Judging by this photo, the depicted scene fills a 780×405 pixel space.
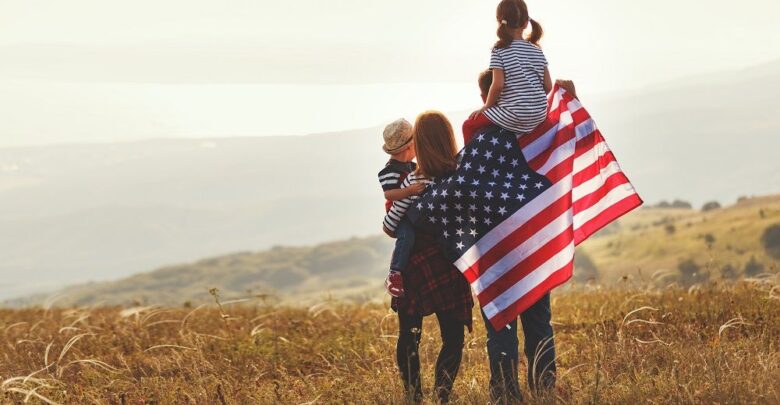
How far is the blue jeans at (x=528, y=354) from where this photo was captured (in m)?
6.71

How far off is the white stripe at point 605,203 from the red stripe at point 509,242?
47cm

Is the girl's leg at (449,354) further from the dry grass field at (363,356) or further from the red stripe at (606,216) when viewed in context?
the red stripe at (606,216)

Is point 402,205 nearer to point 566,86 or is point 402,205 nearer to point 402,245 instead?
point 402,245

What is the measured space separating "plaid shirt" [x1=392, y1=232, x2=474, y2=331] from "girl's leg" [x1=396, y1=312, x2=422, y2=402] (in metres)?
0.09

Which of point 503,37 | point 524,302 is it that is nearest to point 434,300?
point 524,302

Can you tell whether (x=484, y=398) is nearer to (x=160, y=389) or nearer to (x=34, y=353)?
(x=160, y=389)

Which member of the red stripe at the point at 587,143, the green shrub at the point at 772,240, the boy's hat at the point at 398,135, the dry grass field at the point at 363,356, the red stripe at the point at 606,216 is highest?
the boy's hat at the point at 398,135

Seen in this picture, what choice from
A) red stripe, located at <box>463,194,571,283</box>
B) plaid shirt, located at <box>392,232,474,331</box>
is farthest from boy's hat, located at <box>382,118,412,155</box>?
red stripe, located at <box>463,194,571,283</box>


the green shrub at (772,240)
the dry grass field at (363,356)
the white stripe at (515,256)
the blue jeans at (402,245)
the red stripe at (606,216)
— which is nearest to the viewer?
the white stripe at (515,256)

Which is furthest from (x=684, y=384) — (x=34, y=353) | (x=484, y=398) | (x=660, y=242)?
(x=660, y=242)

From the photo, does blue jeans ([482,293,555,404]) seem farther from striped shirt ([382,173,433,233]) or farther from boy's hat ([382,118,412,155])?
boy's hat ([382,118,412,155])

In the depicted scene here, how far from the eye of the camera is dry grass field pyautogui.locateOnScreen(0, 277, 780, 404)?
7000 millimetres

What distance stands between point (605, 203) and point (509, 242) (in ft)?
3.49

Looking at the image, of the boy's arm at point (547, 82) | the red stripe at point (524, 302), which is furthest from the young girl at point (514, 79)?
the red stripe at point (524, 302)
